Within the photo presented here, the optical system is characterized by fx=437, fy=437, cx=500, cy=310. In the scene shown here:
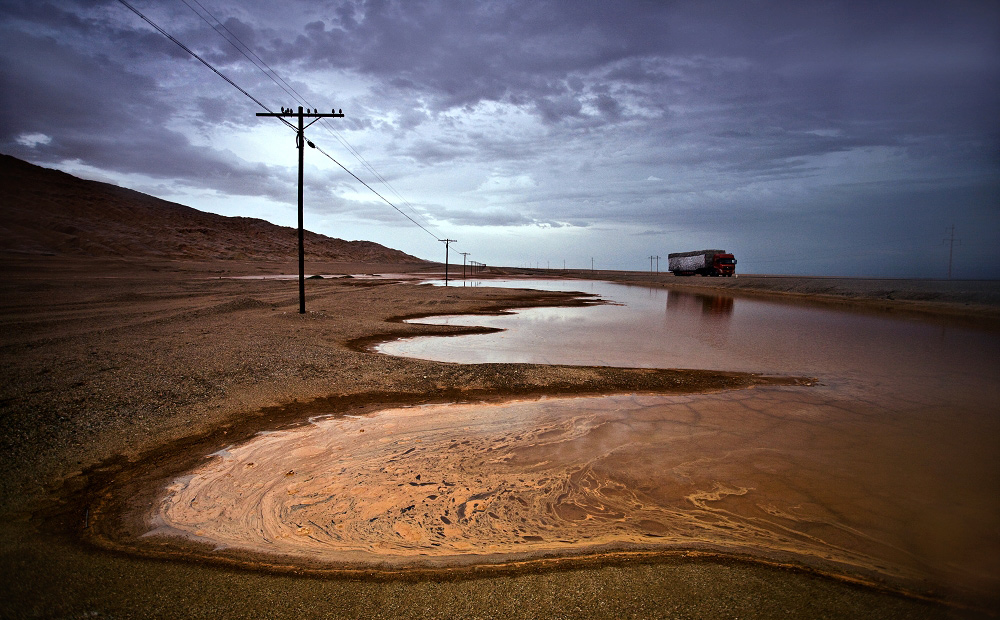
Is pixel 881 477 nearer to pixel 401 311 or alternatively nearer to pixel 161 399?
pixel 161 399

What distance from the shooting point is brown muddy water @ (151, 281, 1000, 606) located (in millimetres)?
3926

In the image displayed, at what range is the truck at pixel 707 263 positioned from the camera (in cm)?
7275

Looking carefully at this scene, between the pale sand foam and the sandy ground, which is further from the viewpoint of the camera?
the pale sand foam

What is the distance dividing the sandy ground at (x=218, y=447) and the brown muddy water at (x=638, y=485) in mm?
428

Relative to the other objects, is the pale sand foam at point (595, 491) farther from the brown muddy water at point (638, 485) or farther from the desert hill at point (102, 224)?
the desert hill at point (102, 224)

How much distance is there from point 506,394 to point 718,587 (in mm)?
5827

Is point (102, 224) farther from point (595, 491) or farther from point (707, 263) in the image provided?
point (707, 263)

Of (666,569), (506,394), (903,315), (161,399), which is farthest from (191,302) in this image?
(903,315)

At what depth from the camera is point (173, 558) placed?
11.7ft

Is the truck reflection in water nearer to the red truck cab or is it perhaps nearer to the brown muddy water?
the brown muddy water

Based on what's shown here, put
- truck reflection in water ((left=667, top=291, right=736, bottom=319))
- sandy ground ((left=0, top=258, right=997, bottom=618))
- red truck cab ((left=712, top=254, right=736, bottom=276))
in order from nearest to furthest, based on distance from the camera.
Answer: sandy ground ((left=0, top=258, right=997, bottom=618)) < truck reflection in water ((left=667, top=291, right=736, bottom=319)) < red truck cab ((left=712, top=254, right=736, bottom=276))

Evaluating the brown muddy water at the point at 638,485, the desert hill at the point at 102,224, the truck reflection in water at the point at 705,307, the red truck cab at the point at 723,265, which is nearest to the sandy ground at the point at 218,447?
the brown muddy water at the point at 638,485

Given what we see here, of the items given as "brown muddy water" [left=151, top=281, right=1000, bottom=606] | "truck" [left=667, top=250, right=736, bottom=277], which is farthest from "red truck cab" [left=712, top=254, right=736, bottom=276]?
"brown muddy water" [left=151, top=281, right=1000, bottom=606]

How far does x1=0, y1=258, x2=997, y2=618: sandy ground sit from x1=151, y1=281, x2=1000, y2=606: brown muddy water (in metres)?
0.43
